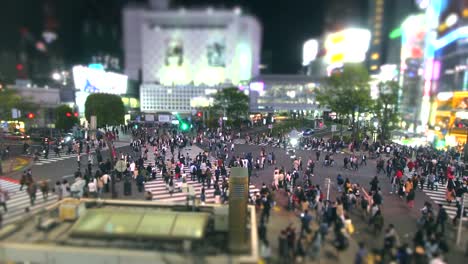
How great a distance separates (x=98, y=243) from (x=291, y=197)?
9628 millimetres

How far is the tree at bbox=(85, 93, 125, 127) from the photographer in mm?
38750

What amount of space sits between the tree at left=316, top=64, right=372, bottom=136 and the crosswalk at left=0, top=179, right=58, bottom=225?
25.1 metres

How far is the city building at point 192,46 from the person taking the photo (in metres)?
90.0

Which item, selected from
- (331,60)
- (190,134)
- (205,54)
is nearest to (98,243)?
(190,134)

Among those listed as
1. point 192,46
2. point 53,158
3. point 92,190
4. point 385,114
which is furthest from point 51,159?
point 192,46

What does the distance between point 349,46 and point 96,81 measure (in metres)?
54.4

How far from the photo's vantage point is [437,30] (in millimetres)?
60281

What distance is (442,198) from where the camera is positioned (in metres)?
18.4

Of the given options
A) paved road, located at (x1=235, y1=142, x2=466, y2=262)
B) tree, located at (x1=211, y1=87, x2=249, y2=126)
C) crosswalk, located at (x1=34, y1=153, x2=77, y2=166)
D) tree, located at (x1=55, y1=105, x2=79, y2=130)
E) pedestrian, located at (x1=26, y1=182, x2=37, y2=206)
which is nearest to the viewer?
paved road, located at (x1=235, y1=142, x2=466, y2=262)

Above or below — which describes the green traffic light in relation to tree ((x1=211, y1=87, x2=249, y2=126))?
below

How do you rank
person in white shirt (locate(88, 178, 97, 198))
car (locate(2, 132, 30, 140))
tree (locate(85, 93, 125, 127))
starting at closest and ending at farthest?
person in white shirt (locate(88, 178, 97, 198)), car (locate(2, 132, 30, 140)), tree (locate(85, 93, 125, 127))

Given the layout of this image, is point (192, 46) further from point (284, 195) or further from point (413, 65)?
point (284, 195)

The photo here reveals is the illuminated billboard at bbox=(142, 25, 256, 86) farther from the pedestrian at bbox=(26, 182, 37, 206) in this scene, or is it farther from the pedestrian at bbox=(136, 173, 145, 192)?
the pedestrian at bbox=(26, 182, 37, 206)

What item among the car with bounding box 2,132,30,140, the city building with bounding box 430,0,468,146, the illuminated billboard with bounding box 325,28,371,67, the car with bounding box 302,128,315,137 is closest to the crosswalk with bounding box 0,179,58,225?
the car with bounding box 2,132,30,140
